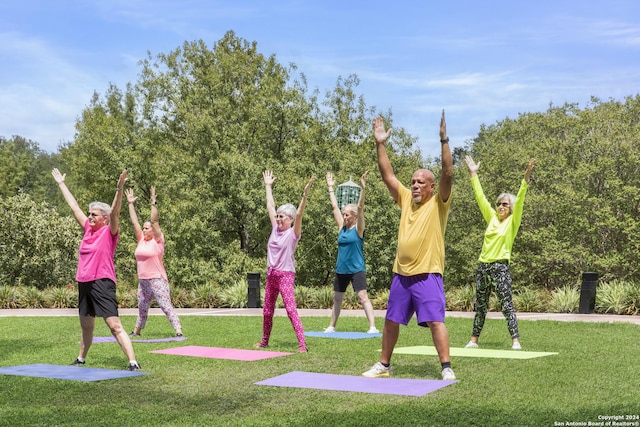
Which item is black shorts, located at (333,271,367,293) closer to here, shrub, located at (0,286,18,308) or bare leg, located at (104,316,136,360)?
bare leg, located at (104,316,136,360)

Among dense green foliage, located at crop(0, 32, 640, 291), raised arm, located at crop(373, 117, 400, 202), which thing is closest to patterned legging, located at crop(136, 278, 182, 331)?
raised arm, located at crop(373, 117, 400, 202)

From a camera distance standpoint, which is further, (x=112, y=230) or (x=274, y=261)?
(x=274, y=261)

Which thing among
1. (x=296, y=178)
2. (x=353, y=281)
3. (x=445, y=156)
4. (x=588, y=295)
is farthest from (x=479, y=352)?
(x=296, y=178)

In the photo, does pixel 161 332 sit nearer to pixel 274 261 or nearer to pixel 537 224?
pixel 274 261

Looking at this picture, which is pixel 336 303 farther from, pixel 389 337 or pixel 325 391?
pixel 325 391

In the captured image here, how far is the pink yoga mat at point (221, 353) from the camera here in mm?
9578

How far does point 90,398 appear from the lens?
7000 millimetres

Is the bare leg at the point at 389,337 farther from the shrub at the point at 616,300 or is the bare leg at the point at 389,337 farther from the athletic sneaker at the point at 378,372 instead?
the shrub at the point at 616,300

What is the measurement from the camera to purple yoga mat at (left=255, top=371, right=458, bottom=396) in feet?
23.2

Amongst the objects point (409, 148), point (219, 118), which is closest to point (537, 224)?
point (409, 148)

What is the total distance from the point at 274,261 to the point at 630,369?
4315 millimetres

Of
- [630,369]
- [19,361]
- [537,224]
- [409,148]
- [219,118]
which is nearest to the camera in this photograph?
[630,369]

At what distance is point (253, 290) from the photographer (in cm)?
1950

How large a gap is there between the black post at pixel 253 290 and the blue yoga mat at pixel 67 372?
10.3 m
